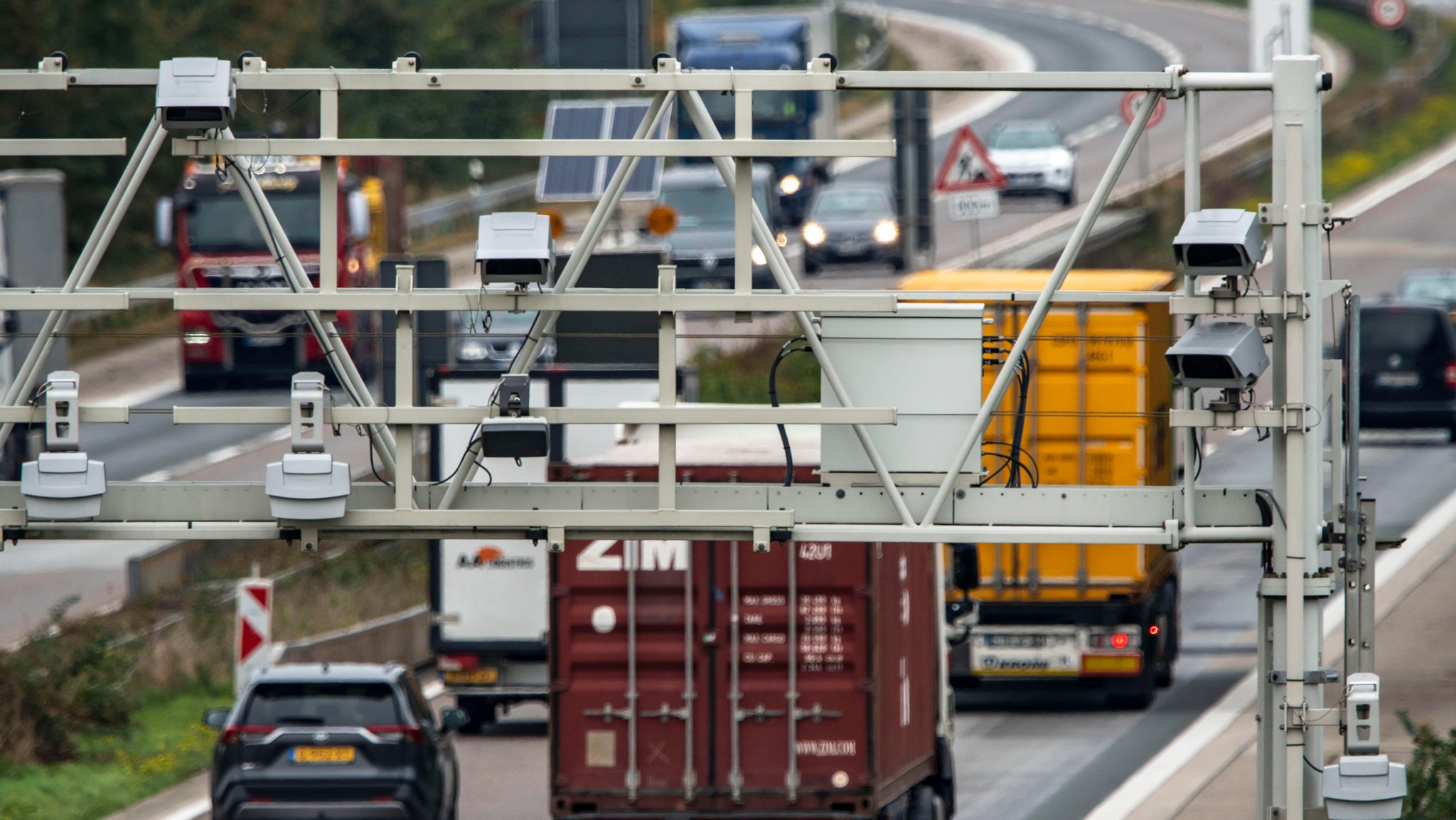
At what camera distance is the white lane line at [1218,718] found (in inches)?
712

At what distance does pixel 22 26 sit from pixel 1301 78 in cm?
4065

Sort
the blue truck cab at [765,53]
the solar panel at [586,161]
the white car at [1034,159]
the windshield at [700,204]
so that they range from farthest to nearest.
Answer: the white car at [1034,159], the blue truck cab at [765,53], the windshield at [700,204], the solar panel at [586,161]

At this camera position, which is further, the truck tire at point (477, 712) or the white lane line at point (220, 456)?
the white lane line at point (220, 456)

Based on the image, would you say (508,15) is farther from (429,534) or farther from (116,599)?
(429,534)

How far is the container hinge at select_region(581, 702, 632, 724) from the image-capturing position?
47.4 ft

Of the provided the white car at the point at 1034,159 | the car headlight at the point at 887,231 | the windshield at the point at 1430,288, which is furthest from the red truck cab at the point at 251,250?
the white car at the point at 1034,159

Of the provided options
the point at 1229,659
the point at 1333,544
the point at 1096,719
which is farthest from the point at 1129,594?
the point at 1333,544

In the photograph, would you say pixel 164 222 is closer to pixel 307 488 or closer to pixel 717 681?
pixel 717 681

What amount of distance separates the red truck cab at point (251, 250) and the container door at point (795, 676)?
19.4 m

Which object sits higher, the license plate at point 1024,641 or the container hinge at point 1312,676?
the container hinge at point 1312,676

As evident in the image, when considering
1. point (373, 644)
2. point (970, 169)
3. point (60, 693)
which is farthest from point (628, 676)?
point (970, 169)

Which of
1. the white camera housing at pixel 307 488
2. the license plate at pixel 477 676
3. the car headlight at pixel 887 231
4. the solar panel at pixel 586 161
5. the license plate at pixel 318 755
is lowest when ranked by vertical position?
the license plate at pixel 477 676

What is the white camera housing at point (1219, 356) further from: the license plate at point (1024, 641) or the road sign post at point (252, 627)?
the license plate at point (1024, 641)

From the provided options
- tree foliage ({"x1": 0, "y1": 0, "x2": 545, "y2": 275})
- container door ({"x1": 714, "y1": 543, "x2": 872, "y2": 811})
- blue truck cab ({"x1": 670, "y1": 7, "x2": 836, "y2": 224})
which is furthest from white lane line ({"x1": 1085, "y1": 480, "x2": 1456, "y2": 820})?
blue truck cab ({"x1": 670, "y1": 7, "x2": 836, "y2": 224})
